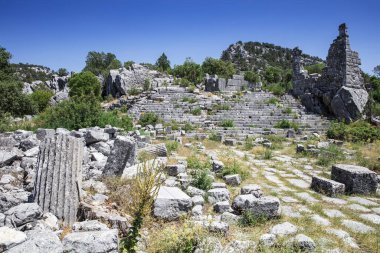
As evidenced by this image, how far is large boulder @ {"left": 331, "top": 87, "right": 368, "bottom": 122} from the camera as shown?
57.8 feet

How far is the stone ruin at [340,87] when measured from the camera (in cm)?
1784

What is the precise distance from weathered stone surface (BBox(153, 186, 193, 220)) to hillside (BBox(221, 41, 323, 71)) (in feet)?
202

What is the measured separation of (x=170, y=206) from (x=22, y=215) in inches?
81.8

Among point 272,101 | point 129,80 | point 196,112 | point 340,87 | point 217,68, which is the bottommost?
point 196,112

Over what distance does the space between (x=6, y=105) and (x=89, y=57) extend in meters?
40.0

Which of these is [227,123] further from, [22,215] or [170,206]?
[22,215]

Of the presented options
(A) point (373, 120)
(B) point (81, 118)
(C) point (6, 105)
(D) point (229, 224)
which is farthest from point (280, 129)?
(C) point (6, 105)

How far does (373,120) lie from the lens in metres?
16.8

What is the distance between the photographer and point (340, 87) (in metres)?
18.8

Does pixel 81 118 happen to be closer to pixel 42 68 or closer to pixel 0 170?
pixel 0 170

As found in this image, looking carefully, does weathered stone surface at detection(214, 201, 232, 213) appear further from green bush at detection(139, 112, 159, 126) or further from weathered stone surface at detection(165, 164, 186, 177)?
green bush at detection(139, 112, 159, 126)

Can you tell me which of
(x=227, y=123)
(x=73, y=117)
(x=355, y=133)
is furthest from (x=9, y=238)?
(x=227, y=123)

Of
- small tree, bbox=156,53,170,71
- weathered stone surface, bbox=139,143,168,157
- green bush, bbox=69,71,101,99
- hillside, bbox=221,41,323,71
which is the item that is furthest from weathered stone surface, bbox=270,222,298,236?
hillside, bbox=221,41,323,71

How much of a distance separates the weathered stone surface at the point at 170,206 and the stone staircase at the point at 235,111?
36.9 ft
